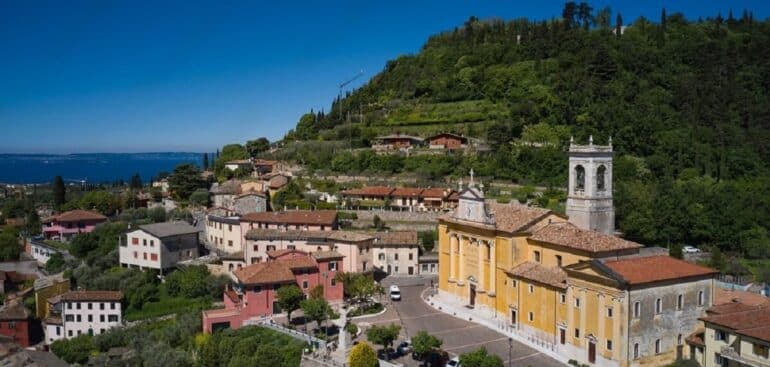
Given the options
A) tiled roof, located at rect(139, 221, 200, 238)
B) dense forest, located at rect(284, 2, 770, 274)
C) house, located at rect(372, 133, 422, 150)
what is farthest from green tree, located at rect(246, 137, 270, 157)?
tiled roof, located at rect(139, 221, 200, 238)

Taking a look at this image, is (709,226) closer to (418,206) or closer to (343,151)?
(418,206)

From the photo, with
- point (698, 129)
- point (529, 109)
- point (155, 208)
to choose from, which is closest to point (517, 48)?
point (529, 109)

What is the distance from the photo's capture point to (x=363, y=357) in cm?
3009

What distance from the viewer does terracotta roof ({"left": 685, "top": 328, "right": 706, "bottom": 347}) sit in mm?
29667

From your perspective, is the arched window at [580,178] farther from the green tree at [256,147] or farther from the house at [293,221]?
the green tree at [256,147]

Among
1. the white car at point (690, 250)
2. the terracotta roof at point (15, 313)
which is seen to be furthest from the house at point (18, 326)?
the white car at point (690, 250)

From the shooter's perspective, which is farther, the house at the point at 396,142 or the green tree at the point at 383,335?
the house at the point at 396,142

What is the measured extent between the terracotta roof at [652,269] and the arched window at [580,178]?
779cm

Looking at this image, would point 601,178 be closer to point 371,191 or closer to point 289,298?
point 289,298

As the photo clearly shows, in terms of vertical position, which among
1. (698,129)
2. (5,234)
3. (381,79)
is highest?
(381,79)

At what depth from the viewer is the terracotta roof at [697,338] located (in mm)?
29667

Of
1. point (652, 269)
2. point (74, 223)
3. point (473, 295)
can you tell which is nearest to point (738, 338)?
point (652, 269)

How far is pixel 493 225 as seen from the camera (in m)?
37.8

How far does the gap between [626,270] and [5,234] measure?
65.5 m
